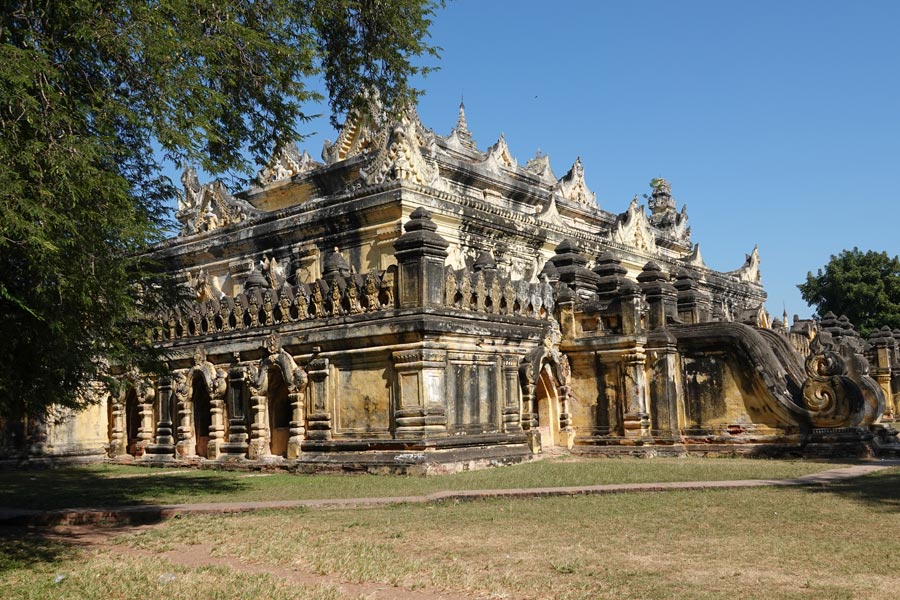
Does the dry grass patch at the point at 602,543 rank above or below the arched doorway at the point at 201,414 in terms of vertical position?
below

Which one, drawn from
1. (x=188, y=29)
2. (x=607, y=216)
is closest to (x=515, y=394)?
(x=188, y=29)

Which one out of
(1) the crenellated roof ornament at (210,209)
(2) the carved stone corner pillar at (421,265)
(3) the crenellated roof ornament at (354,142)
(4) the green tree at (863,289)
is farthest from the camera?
(4) the green tree at (863,289)

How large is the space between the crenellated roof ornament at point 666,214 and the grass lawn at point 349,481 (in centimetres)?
2701

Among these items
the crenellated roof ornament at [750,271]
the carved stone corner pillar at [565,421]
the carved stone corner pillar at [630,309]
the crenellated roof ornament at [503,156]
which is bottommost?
the carved stone corner pillar at [565,421]

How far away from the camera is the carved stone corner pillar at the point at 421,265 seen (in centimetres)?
1656

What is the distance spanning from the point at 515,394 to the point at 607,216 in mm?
17935

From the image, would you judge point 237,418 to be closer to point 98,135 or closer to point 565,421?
point 565,421

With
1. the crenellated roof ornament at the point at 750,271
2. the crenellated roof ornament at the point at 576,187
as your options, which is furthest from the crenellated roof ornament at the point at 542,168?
the crenellated roof ornament at the point at 750,271

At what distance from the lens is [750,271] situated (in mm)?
43656

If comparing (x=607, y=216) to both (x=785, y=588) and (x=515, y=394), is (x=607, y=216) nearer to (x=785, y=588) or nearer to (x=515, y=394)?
(x=515, y=394)

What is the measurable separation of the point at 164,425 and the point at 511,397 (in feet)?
29.2

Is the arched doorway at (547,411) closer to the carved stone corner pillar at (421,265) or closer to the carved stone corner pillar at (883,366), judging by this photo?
the carved stone corner pillar at (421,265)

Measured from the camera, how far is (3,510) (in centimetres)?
1253

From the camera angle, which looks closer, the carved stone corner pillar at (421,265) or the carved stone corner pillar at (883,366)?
the carved stone corner pillar at (421,265)
